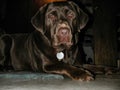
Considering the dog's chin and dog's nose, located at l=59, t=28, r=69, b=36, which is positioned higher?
dog's nose, located at l=59, t=28, r=69, b=36

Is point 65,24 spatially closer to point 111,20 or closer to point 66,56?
point 66,56

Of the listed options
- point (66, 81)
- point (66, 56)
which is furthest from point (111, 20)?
point (66, 81)

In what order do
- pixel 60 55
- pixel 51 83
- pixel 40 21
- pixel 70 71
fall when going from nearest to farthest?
1. pixel 51 83
2. pixel 70 71
3. pixel 60 55
4. pixel 40 21

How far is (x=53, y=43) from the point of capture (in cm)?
410

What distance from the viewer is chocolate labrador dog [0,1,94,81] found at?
3916mm

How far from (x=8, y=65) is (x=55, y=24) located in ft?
3.58

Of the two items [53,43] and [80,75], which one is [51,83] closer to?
[80,75]

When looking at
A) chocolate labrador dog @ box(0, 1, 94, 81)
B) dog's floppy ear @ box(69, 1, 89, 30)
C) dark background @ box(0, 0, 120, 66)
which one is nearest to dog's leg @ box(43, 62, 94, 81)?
chocolate labrador dog @ box(0, 1, 94, 81)

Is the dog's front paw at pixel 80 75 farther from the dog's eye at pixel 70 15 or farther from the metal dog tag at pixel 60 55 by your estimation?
the dog's eye at pixel 70 15

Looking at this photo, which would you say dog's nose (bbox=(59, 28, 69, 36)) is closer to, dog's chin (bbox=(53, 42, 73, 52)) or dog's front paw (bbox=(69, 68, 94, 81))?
dog's chin (bbox=(53, 42, 73, 52))

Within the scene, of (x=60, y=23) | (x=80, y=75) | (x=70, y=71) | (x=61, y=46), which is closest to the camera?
(x=80, y=75)

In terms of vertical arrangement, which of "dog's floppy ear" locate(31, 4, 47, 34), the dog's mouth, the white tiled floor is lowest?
the white tiled floor

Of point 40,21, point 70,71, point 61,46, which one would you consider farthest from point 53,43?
point 70,71

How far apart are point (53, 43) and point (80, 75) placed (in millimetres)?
753
